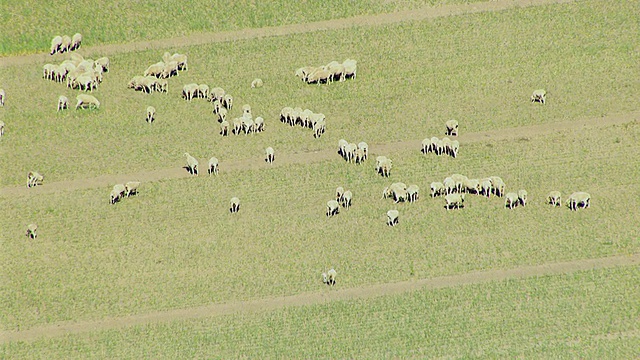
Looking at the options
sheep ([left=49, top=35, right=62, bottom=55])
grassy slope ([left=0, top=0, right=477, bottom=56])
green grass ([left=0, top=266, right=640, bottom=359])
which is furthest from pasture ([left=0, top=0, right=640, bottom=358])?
sheep ([left=49, top=35, right=62, bottom=55])

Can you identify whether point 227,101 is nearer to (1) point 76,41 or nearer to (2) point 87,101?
(2) point 87,101

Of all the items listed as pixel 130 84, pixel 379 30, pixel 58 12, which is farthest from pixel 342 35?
pixel 58 12

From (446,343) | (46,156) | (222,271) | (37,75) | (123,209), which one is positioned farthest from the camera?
(37,75)

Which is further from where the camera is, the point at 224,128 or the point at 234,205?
the point at 224,128

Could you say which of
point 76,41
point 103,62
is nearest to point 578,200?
point 103,62

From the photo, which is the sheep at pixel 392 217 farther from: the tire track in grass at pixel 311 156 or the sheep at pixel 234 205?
the sheep at pixel 234 205

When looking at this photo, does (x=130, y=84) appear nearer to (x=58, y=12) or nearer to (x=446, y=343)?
(x=58, y=12)
